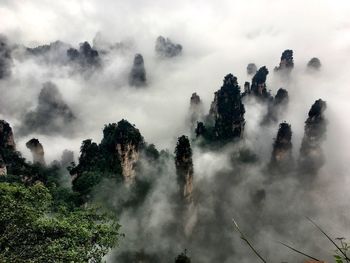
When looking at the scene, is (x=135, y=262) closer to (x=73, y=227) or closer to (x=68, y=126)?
(x=73, y=227)

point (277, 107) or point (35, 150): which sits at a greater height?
point (277, 107)

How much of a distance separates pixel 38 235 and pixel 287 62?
331 ft

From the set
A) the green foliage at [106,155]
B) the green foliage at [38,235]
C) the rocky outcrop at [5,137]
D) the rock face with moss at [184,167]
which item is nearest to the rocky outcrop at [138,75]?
the rocky outcrop at [5,137]

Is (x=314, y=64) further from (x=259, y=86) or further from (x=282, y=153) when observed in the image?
(x=282, y=153)

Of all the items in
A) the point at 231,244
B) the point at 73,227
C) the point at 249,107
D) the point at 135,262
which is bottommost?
the point at 73,227

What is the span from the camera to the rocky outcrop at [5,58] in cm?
13875

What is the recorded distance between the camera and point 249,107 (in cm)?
10206

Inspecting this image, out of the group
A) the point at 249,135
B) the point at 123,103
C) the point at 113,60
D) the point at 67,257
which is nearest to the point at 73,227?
the point at 67,257

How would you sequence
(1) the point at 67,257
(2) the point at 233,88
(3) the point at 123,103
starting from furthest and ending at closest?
(3) the point at 123,103
(2) the point at 233,88
(1) the point at 67,257

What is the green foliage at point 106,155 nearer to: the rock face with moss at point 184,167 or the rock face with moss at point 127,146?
the rock face with moss at point 127,146

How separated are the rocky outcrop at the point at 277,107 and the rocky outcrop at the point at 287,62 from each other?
53.0 ft

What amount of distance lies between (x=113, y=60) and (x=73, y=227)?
154m

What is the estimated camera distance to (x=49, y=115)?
12156 cm

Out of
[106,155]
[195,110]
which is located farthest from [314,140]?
[106,155]
